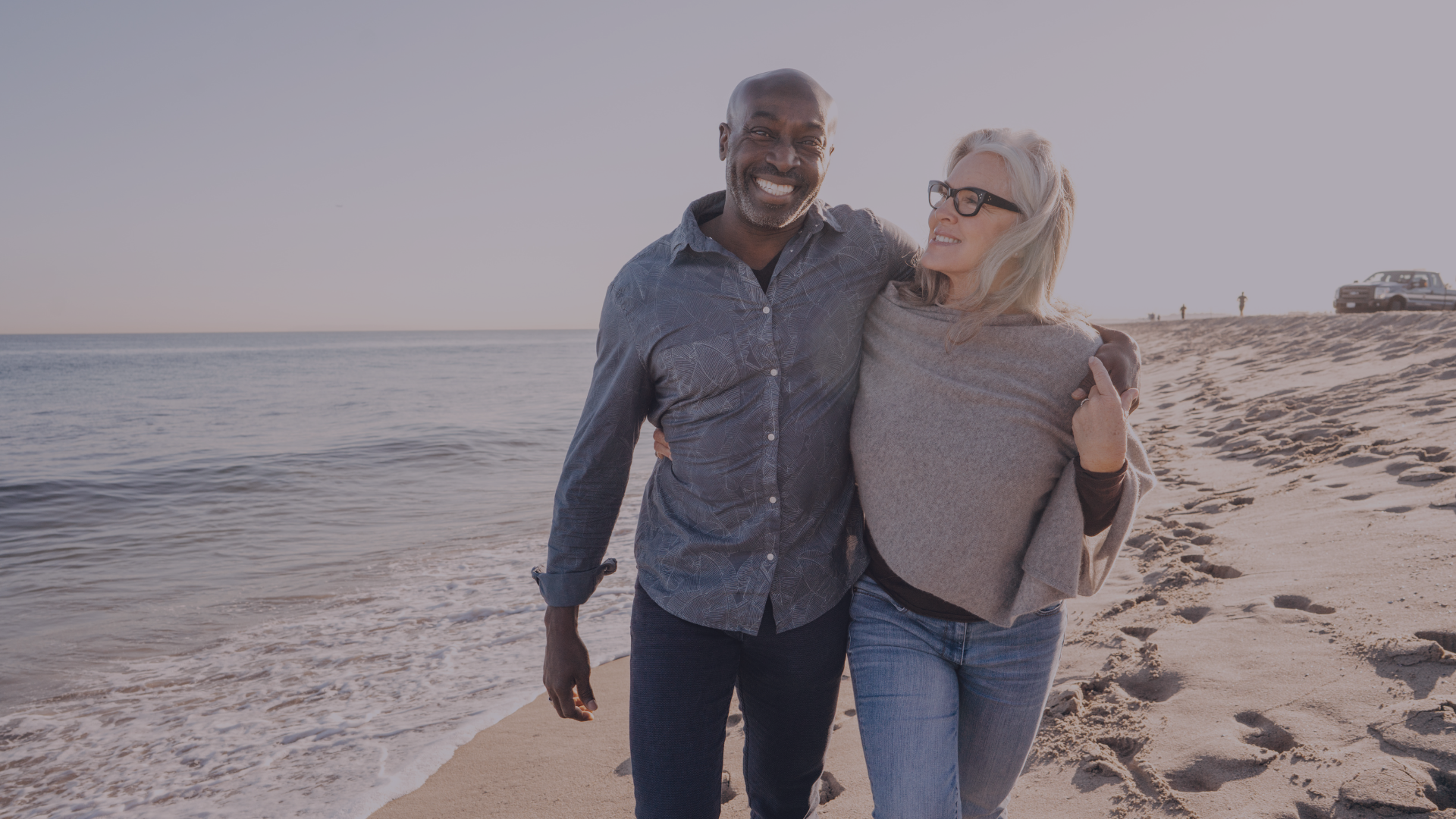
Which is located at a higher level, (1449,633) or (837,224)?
(837,224)

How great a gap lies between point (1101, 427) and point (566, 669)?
60.8 inches

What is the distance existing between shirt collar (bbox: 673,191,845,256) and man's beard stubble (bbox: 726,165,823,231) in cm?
7

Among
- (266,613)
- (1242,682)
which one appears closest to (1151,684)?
(1242,682)

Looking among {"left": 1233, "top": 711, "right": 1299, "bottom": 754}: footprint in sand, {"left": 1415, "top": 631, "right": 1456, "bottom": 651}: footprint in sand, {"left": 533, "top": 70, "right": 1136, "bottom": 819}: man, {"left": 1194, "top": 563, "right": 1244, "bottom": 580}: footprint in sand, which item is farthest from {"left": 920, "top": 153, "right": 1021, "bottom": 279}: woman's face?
{"left": 1194, "top": 563, "right": 1244, "bottom": 580}: footprint in sand

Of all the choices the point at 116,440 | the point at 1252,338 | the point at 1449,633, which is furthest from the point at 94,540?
the point at 1252,338

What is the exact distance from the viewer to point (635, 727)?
2.20 metres

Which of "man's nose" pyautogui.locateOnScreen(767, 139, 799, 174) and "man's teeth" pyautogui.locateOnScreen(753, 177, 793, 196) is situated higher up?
"man's nose" pyautogui.locateOnScreen(767, 139, 799, 174)

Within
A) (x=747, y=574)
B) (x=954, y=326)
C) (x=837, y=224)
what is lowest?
(x=747, y=574)

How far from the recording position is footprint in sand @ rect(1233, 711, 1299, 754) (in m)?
2.62

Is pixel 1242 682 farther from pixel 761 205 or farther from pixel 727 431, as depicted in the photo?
pixel 761 205

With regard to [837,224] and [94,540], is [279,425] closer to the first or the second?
[94,540]

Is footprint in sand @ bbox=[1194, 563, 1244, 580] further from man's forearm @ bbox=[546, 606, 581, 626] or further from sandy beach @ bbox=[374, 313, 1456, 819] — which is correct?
man's forearm @ bbox=[546, 606, 581, 626]

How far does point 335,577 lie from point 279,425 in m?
12.9

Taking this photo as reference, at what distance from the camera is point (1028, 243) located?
6.91 ft
